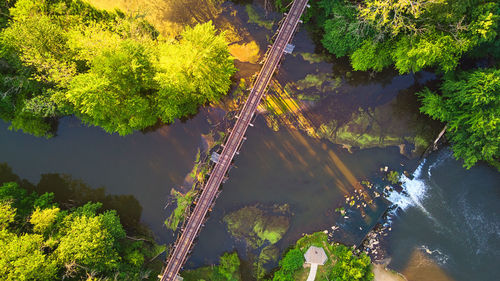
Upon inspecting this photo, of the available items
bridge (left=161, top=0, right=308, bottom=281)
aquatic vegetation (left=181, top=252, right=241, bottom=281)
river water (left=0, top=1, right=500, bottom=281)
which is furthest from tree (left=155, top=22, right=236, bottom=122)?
aquatic vegetation (left=181, top=252, right=241, bottom=281)

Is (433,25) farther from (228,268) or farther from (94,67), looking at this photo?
(228,268)

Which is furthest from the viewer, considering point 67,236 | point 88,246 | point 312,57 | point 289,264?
point 312,57

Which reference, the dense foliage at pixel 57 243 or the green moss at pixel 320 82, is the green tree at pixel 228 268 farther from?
the green moss at pixel 320 82

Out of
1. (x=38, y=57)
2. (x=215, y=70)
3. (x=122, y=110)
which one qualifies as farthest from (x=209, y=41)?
(x=38, y=57)

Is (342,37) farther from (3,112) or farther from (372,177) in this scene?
(3,112)

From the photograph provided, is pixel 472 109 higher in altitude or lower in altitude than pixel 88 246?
higher

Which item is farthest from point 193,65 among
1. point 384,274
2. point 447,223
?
point 447,223

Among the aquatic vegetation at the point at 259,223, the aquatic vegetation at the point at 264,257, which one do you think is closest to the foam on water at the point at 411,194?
the aquatic vegetation at the point at 259,223
